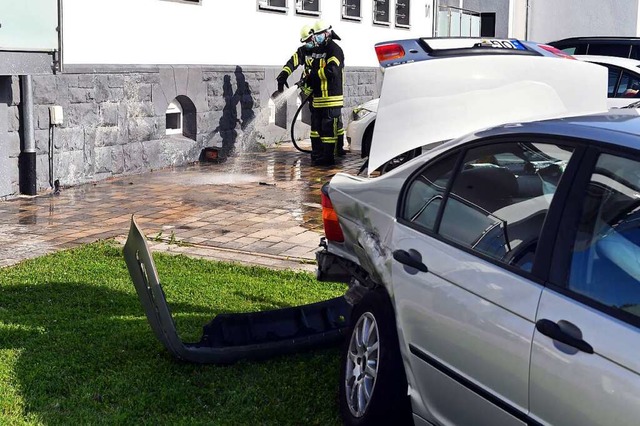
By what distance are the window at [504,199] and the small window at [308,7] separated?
13884 millimetres

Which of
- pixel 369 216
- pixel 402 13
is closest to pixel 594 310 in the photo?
pixel 369 216

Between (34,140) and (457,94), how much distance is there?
7327mm

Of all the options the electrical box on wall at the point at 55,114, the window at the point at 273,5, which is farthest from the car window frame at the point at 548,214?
the window at the point at 273,5

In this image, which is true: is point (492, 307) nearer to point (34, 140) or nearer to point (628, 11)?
point (34, 140)

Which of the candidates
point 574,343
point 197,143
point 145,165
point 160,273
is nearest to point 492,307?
point 574,343

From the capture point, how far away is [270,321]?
19.7ft

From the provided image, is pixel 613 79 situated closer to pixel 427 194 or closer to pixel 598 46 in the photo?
pixel 598 46

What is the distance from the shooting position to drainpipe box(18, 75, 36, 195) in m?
11.4

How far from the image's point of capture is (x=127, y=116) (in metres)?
13.4

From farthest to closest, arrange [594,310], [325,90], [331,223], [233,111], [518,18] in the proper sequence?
[518,18] → [233,111] → [325,90] → [331,223] → [594,310]

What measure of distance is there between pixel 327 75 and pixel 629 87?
A: 4.30 m

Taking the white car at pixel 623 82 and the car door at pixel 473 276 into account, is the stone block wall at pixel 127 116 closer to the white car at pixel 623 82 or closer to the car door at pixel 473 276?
the white car at pixel 623 82

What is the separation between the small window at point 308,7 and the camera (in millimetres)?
17953

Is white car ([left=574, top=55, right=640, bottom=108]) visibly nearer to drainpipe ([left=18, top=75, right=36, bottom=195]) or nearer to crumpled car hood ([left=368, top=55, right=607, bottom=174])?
drainpipe ([left=18, top=75, right=36, bottom=195])
